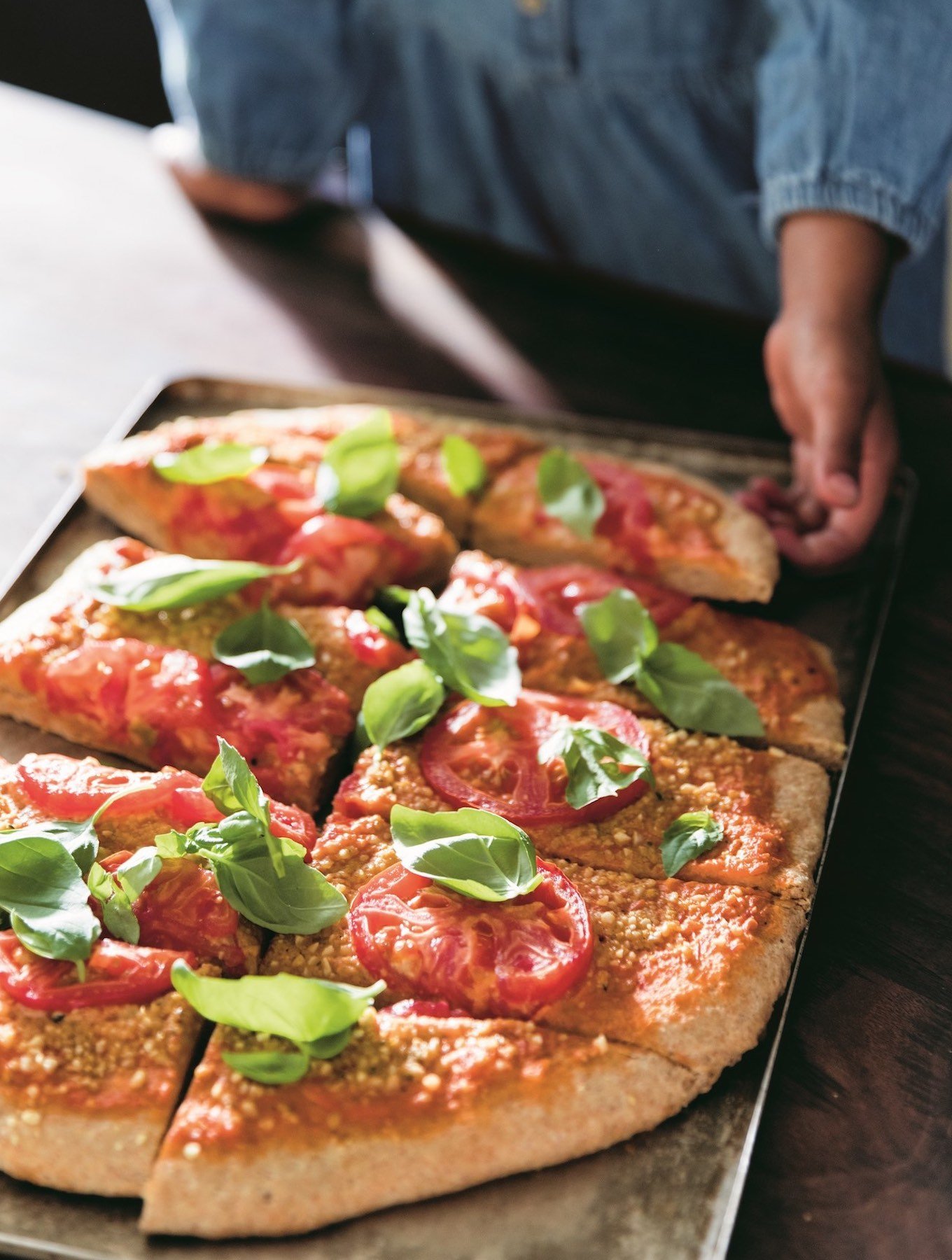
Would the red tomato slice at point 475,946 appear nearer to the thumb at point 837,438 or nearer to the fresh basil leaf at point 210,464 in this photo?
the fresh basil leaf at point 210,464

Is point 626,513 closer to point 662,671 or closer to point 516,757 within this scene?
point 662,671

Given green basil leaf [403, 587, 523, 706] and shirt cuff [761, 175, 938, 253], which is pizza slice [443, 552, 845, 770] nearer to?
green basil leaf [403, 587, 523, 706]

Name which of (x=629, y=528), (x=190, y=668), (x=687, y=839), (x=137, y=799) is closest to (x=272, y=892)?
(x=137, y=799)

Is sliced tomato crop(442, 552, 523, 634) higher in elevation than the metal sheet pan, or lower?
higher

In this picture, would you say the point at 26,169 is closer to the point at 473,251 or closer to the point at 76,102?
the point at 473,251

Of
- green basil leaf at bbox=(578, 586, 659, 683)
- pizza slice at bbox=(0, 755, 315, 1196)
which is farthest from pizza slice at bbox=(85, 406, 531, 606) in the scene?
pizza slice at bbox=(0, 755, 315, 1196)
